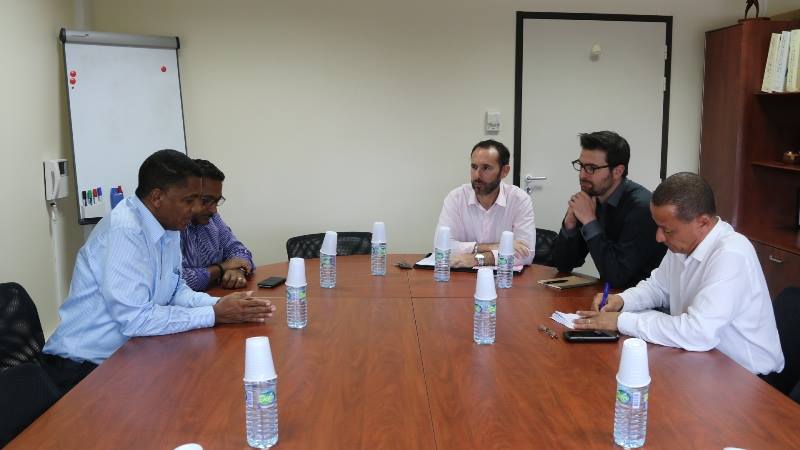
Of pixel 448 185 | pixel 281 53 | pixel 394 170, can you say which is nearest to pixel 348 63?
pixel 281 53

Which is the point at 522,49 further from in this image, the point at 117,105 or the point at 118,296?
the point at 118,296

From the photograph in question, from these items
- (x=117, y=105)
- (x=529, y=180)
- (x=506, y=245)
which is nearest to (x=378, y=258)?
(x=506, y=245)

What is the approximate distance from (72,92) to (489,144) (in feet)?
8.50

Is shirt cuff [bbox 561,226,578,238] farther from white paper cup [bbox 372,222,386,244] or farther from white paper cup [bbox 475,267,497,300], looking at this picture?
white paper cup [bbox 475,267,497,300]

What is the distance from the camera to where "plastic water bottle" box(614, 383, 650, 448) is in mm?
1492

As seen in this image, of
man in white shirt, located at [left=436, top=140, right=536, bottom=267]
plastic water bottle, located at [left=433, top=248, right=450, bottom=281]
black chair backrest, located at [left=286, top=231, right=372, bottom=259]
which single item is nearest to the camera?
plastic water bottle, located at [left=433, top=248, right=450, bottom=281]

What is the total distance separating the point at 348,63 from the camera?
480 centimetres

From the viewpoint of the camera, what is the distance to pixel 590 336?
2.23m

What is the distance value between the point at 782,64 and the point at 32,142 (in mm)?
4544

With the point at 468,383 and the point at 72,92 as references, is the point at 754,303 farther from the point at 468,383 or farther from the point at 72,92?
the point at 72,92

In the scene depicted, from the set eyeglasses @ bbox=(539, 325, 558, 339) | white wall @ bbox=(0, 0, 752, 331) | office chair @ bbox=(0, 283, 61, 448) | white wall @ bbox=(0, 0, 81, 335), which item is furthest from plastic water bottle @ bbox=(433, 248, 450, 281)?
white wall @ bbox=(0, 0, 81, 335)

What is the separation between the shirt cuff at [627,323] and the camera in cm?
223

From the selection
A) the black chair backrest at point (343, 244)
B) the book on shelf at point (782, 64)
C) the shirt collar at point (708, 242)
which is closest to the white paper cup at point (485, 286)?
the shirt collar at point (708, 242)

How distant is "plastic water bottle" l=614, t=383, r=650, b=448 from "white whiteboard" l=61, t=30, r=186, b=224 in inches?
144
